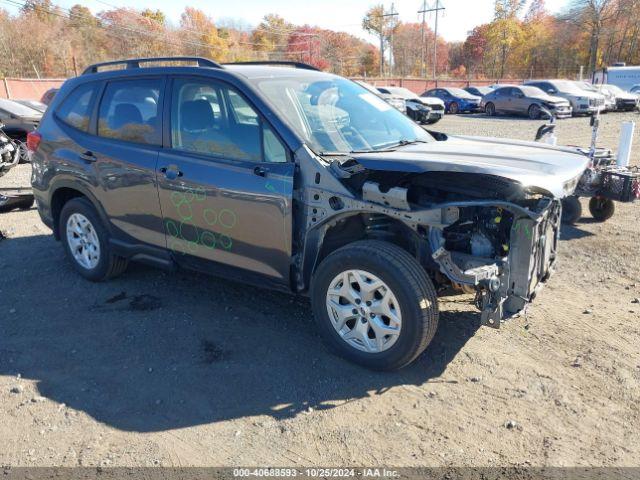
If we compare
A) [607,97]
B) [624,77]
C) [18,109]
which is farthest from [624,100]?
[18,109]

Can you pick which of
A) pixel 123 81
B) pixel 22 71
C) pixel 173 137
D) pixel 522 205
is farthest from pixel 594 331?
pixel 22 71

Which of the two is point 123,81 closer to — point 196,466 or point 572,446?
point 196,466

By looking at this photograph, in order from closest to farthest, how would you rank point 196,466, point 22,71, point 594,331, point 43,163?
1. point 196,466
2. point 594,331
3. point 43,163
4. point 22,71

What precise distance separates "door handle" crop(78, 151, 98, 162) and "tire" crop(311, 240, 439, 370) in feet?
8.14

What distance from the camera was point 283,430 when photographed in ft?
10.1

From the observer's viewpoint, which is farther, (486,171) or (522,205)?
(522,205)

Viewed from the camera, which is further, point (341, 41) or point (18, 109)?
point (341, 41)

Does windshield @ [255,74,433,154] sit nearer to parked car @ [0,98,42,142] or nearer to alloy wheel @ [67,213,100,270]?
alloy wheel @ [67,213,100,270]

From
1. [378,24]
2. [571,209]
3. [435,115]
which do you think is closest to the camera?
[571,209]

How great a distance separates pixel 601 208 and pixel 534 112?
19912 millimetres

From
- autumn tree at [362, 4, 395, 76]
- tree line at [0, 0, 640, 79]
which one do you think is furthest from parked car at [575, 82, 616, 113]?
autumn tree at [362, 4, 395, 76]

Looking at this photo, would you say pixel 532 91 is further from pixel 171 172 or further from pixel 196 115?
pixel 171 172

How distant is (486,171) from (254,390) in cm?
197

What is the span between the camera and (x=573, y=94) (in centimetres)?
2614
